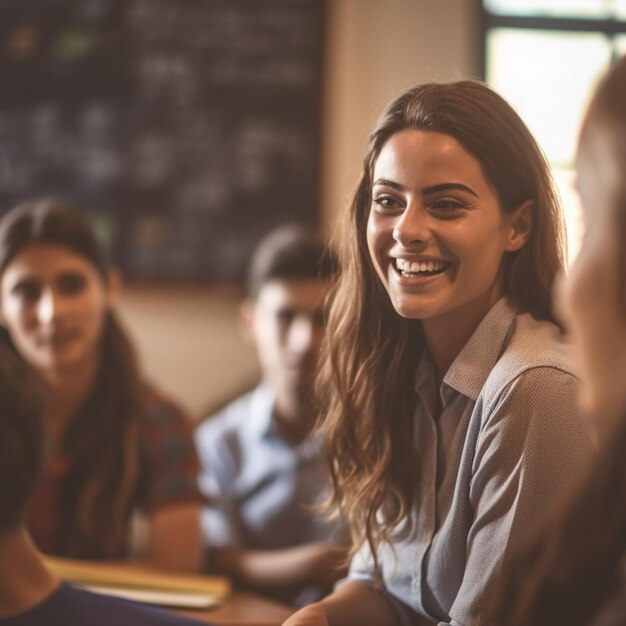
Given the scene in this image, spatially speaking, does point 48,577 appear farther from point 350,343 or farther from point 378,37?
point 378,37

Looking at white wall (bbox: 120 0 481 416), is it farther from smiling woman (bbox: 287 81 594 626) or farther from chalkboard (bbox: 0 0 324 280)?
smiling woman (bbox: 287 81 594 626)

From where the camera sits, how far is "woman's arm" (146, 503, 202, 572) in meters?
1.74

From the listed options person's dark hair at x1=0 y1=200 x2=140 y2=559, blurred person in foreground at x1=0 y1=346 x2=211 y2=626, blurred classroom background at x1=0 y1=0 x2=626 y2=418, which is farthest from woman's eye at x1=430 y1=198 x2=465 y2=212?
blurred classroom background at x1=0 y1=0 x2=626 y2=418

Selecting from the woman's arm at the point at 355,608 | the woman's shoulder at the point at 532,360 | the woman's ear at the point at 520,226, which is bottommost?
the woman's arm at the point at 355,608

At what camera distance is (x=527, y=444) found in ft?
3.22

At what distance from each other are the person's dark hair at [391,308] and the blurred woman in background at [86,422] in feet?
1.97

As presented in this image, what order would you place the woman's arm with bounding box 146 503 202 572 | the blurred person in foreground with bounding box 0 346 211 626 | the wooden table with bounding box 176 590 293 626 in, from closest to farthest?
1. the blurred person in foreground with bounding box 0 346 211 626
2. the wooden table with bounding box 176 590 293 626
3. the woman's arm with bounding box 146 503 202 572

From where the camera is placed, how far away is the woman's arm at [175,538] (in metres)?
1.74

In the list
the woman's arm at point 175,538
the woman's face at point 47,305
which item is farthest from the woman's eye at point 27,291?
the woman's arm at point 175,538

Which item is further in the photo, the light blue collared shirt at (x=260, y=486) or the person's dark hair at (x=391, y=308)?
the light blue collared shirt at (x=260, y=486)

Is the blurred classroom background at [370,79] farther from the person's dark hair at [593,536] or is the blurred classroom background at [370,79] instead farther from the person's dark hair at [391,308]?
the person's dark hair at [593,536]

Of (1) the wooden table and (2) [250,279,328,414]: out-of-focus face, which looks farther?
(2) [250,279,328,414]: out-of-focus face

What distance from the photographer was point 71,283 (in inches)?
73.5

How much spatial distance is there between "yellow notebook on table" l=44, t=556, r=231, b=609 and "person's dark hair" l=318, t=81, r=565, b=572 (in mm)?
368
